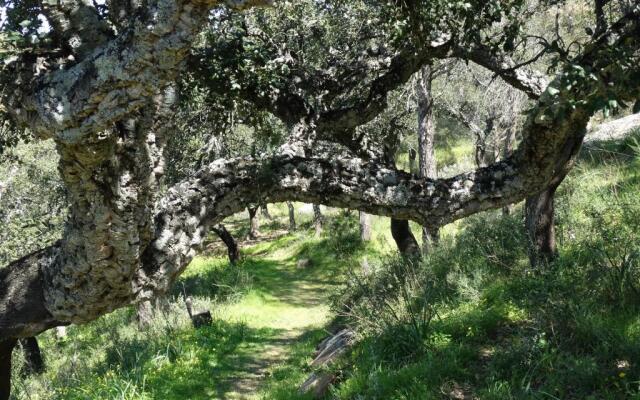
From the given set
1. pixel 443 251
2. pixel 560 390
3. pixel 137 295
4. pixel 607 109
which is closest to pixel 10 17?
pixel 137 295

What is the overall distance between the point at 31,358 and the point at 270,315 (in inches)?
276

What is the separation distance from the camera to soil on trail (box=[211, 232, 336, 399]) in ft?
30.5

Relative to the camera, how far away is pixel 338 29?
29.8ft

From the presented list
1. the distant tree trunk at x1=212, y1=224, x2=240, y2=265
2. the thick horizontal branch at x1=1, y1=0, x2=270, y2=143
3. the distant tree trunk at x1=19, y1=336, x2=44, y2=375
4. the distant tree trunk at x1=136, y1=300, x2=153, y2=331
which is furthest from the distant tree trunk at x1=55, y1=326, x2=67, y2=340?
the thick horizontal branch at x1=1, y1=0, x2=270, y2=143

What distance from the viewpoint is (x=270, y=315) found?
13.5 metres

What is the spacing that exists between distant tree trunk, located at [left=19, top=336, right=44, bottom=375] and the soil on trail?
19.4ft

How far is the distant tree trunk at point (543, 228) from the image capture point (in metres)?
6.95

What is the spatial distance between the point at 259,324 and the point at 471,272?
6.20 meters

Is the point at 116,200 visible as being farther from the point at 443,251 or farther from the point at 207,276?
the point at 207,276

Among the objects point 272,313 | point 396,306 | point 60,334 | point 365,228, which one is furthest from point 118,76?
point 60,334

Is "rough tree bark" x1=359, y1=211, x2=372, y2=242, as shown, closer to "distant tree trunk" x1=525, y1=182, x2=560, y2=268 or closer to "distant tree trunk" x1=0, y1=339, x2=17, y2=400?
"distant tree trunk" x1=525, y1=182, x2=560, y2=268

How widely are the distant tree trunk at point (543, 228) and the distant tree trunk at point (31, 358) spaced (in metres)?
13.4

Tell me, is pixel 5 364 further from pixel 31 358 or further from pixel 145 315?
pixel 31 358

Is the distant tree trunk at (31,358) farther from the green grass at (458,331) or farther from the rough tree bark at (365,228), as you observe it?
the rough tree bark at (365,228)
